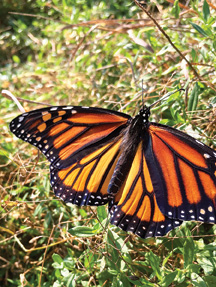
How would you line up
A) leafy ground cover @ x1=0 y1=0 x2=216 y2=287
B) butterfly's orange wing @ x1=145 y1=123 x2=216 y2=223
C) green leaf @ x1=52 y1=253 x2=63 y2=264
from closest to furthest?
1. butterfly's orange wing @ x1=145 y1=123 x2=216 y2=223
2. leafy ground cover @ x1=0 y1=0 x2=216 y2=287
3. green leaf @ x1=52 y1=253 x2=63 y2=264

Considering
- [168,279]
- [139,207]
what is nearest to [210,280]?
[168,279]

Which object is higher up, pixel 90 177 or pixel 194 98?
pixel 194 98

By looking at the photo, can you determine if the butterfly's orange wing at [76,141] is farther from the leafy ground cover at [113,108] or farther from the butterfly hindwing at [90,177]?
the leafy ground cover at [113,108]

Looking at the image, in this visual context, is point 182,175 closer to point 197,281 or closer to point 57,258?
point 197,281

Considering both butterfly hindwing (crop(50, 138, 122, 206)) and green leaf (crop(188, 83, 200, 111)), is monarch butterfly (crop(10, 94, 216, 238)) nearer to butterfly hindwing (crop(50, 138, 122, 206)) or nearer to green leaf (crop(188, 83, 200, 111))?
butterfly hindwing (crop(50, 138, 122, 206))

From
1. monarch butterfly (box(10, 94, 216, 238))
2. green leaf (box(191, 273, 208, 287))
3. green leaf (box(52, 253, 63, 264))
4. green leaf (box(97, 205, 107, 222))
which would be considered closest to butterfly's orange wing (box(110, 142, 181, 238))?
monarch butterfly (box(10, 94, 216, 238))

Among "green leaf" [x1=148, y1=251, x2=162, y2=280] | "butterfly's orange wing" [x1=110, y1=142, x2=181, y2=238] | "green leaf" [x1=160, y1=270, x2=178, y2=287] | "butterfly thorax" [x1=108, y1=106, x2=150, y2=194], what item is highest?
"butterfly thorax" [x1=108, y1=106, x2=150, y2=194]

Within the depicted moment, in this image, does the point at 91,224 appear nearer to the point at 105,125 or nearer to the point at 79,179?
the point at 79,179
